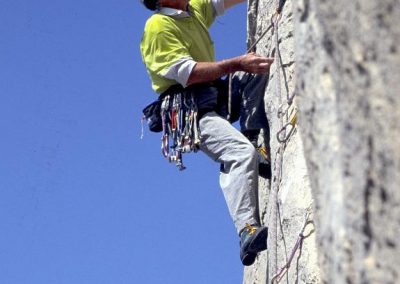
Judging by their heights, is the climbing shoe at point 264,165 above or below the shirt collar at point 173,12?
below

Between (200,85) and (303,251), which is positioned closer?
(303,251)

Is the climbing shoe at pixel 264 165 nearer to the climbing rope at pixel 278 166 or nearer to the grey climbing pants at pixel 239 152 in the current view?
the grey climbing pants at pixel 239 152

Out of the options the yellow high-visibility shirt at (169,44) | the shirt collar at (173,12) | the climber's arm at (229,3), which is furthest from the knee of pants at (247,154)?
the climber's arm at (229,3)

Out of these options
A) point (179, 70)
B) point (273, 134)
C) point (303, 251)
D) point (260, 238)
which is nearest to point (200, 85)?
point (179, 70)

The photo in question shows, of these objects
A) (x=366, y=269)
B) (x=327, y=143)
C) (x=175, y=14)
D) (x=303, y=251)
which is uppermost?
(x=175, y=14)

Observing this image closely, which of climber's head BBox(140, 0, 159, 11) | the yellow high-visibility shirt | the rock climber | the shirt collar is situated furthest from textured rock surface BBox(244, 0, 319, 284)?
climber's head BBox(140, 0, 159, 11)

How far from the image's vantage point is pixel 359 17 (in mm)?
1772

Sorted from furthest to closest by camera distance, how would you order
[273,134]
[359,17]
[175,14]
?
[175,14], [273,134], [359,17]

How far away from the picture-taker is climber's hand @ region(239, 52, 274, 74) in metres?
6.02

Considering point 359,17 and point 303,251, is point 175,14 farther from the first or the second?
point 359,17

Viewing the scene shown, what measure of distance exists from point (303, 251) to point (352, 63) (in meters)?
3.37

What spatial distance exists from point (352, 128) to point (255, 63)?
435 centimetres

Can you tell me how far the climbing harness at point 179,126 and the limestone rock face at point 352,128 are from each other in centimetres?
415

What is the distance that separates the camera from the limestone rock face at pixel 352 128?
167cm
